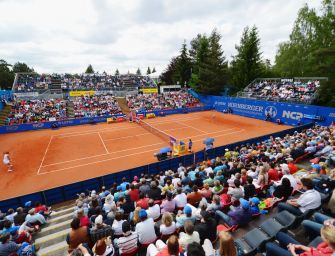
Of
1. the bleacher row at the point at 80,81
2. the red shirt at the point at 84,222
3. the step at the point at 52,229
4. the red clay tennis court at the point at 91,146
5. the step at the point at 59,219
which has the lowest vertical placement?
the red clay tennis court at the point at 91,146

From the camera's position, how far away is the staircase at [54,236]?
22.6 ft

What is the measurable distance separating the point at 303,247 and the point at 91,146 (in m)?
23.1

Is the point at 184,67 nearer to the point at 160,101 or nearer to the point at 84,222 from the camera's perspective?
the point at 160,101

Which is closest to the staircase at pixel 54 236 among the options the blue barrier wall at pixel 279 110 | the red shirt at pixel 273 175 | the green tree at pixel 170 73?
the red shirt at pixel 273 175

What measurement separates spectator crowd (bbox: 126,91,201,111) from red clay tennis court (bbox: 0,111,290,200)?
986 centimetres

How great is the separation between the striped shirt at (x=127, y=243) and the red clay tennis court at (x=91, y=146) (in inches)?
472

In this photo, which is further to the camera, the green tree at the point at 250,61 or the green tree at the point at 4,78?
the green tree at the point at 4,78

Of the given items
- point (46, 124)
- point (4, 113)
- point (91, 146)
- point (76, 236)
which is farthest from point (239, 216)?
point (4, 113)

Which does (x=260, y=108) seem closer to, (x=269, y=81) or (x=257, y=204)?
(x=269, y=81)

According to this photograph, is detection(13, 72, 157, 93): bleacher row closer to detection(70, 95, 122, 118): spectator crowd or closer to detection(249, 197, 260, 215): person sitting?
detection(70, 95, 122, 118): spectator crowd

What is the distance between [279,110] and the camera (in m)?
32.4

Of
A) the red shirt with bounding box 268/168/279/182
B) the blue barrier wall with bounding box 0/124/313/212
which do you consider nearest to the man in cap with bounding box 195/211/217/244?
the red shirt with bounding box 268/168/279/182

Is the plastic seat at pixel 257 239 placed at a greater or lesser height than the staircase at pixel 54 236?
greater

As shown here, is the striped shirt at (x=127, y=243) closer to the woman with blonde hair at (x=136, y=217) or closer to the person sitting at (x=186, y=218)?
the woman with blonde hair at (x=136, y=217)
